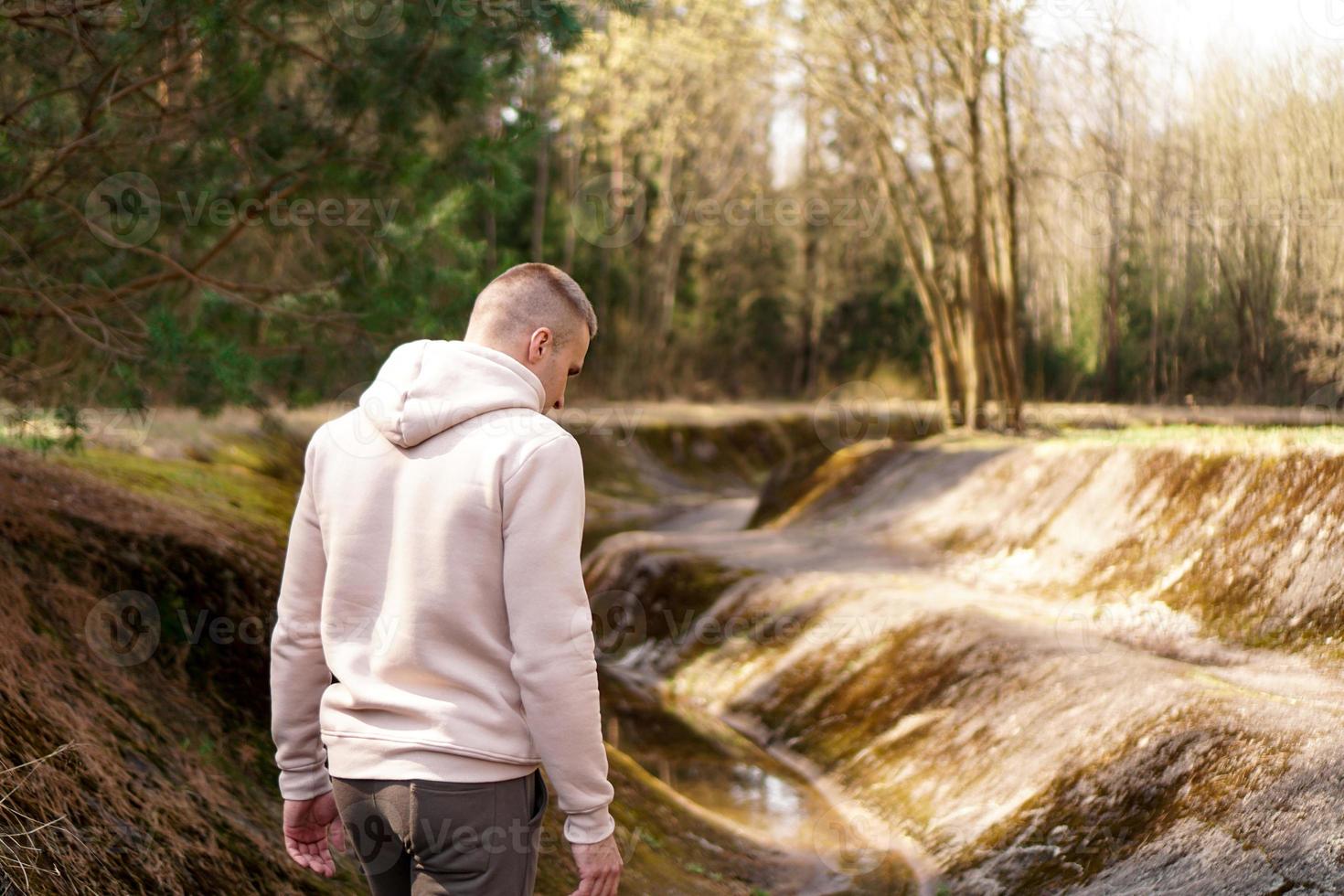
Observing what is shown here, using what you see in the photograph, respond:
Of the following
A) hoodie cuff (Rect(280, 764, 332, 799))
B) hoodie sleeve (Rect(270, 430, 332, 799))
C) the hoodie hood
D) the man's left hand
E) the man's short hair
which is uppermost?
the man's short hair

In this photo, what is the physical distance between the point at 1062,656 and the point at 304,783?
581cm

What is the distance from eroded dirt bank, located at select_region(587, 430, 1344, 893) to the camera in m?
5.44

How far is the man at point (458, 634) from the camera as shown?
2355 mm

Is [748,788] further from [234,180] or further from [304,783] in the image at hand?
[304,783]

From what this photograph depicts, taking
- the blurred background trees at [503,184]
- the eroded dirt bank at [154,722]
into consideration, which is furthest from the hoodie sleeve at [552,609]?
the blurred background trees at [503,184]

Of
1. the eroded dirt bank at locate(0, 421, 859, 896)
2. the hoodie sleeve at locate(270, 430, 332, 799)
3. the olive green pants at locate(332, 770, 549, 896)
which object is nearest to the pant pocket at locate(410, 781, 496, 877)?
the olive green pants at locate(332, 770, 549, 896)

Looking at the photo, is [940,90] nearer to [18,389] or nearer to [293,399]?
[293,399]

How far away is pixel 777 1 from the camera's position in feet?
52.3

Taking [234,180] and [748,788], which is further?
[748,788]

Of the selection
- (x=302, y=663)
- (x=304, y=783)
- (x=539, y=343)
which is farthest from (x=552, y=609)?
(x=304, y=783)

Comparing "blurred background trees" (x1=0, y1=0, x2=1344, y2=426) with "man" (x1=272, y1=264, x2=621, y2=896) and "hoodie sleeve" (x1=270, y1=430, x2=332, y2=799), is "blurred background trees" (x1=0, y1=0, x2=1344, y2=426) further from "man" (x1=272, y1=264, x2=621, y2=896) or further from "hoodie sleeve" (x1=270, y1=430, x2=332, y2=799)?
"man" (x1=272, y1=264, x2=621, y2=896)

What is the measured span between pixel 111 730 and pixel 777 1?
13.7 meters

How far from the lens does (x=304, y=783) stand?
2.78 metres

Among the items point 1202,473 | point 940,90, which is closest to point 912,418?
point 940,90
